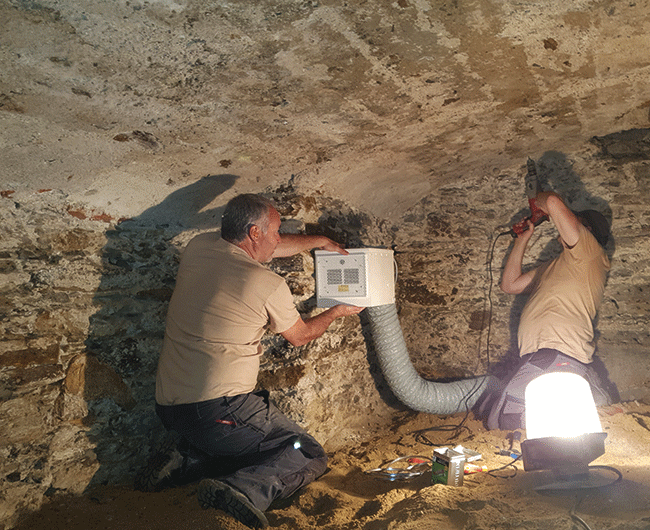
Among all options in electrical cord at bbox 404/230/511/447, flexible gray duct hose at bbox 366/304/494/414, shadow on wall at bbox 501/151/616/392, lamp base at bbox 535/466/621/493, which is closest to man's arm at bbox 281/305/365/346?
flexible gray duct hose at bbox 366/304/494/414

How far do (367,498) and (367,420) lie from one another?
1.08 m

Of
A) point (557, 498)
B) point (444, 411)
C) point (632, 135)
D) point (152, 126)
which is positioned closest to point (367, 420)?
point (444, 411)

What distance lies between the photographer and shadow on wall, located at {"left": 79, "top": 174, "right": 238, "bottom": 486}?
2.40m

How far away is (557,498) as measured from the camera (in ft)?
6.03

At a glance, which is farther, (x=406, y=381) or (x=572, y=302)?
(x=406, y=381)

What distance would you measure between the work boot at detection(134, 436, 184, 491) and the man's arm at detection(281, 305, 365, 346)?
802 mm

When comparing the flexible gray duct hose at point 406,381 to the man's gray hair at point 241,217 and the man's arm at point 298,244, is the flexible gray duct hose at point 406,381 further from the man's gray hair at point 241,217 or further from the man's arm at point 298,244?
the man's gray hair at point 241,217

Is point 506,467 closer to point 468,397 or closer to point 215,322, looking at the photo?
point 468,397

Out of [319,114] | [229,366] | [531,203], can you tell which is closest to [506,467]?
[229,366]

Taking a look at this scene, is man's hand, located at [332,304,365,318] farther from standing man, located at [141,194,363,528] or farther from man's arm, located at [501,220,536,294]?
man's arm, located at [501,220,536,294]

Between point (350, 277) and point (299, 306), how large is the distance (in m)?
0.37

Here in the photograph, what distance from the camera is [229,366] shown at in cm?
216

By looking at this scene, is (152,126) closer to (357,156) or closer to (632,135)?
(357,156)

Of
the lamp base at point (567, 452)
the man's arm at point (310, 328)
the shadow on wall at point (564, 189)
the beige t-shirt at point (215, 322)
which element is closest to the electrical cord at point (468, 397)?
the shadow on wall at point (564, 189)
